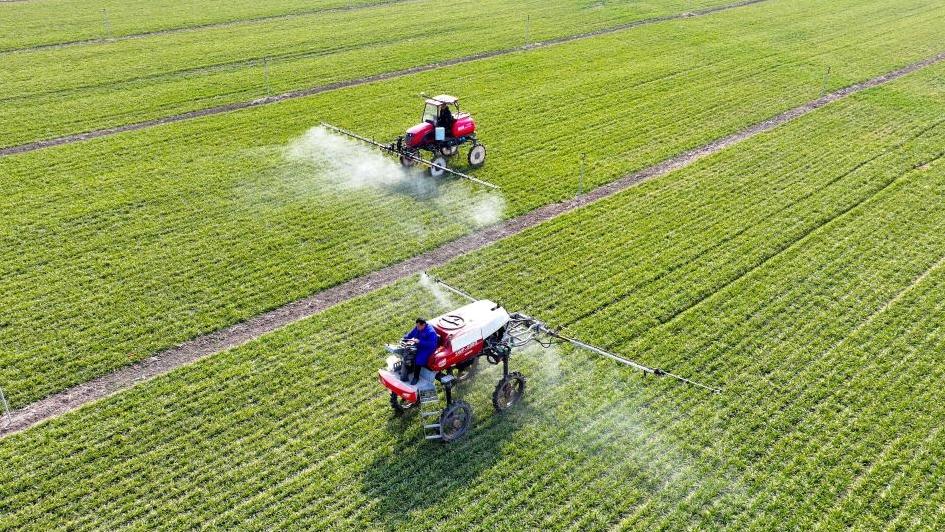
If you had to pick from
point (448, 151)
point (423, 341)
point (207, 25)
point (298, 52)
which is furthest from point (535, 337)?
point (207, 25)

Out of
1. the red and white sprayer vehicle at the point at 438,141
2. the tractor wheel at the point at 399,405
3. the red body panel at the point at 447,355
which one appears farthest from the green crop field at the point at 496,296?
the red body panel at the point at 447,355

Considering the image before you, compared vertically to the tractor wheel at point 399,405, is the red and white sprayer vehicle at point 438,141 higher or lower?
higher

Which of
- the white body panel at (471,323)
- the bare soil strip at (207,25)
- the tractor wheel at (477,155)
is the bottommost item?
the white body panel at (471,323)

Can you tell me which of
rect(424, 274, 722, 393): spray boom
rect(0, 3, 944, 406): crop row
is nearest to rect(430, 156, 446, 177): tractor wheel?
rect(0, 3, 944, 406): crop row

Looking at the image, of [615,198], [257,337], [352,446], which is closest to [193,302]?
[257,337]

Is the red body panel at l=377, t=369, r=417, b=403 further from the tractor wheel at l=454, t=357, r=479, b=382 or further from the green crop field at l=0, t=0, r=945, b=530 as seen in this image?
the tractor wheel at l=454, t=357, r=479, b=382

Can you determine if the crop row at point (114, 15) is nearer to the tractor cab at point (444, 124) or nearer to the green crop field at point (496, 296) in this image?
the green crop field at point (496, 296)

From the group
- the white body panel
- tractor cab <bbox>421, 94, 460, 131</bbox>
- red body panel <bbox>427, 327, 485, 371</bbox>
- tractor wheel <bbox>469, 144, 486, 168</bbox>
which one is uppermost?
tractor cab <bbox>421, 94, 460, 131</bbox>
